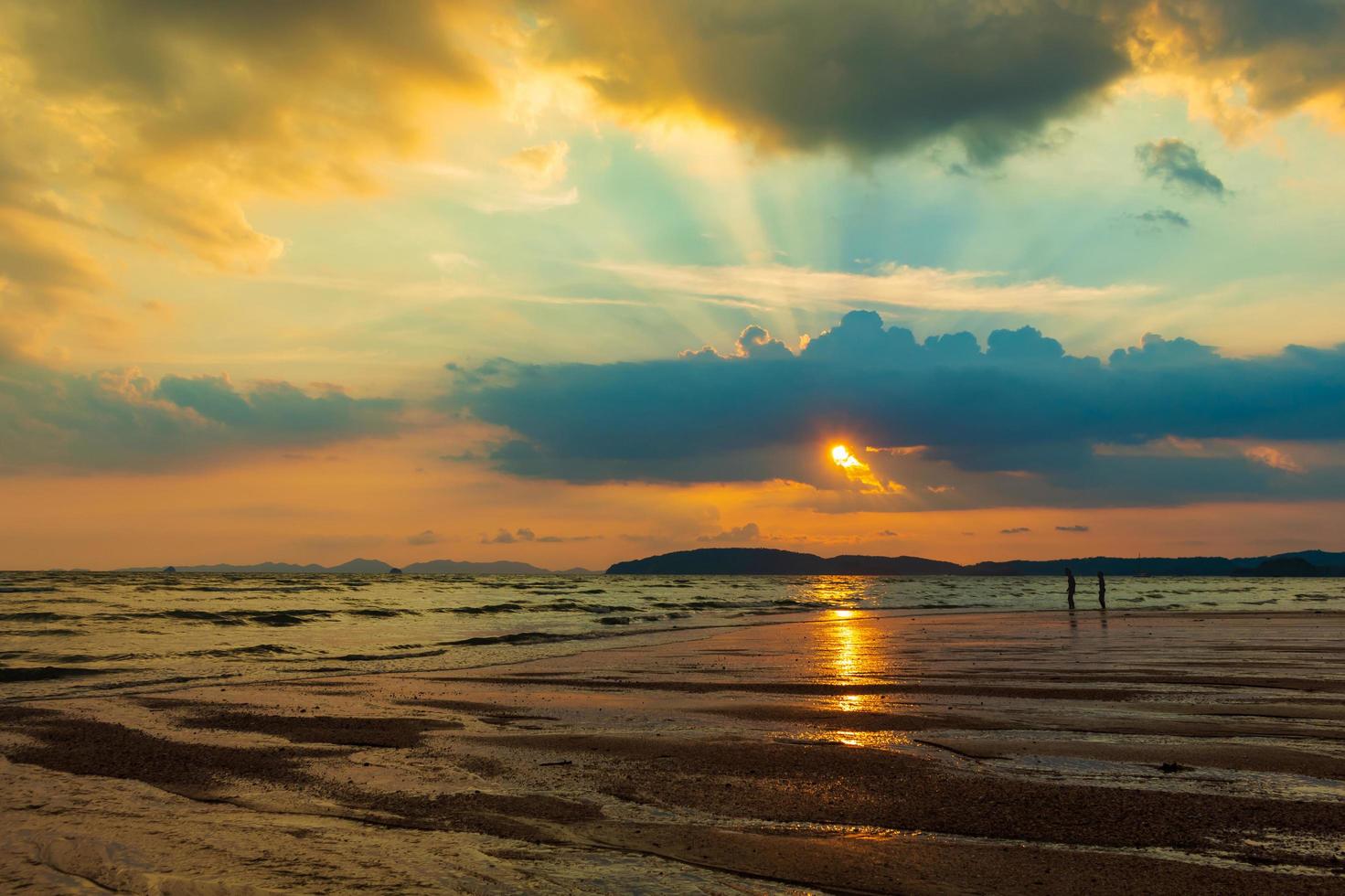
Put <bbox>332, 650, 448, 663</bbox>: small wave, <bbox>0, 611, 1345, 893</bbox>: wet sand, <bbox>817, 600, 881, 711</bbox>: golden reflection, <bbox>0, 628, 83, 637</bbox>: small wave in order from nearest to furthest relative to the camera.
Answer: <bbox>0, 611, 1345, 893</bbox>: wet sand
<bbox>817, 600, 881, 711</bbox>: golden reflection
<bbox>332, 650, 448, 663</bbox>: small wave
<bbox>0, 628, 83, 637</bbox>: small wave

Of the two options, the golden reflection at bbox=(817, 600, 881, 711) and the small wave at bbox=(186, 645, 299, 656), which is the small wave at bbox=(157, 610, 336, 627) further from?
the golden reflection at bbox=(817, 600, 881, 711)

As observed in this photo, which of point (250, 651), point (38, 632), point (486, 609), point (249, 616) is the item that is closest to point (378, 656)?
point (250, 651)

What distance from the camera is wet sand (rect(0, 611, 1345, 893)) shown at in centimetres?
638

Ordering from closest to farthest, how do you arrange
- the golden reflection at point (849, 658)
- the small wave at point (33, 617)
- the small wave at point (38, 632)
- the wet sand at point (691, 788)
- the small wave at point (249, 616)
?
the wet sand at point (691, 788)
the golden reflection at point (849, 658)
the small wave at point (38, 632)
the small wave at point (33, 617)
the small wave at point (249, 616)

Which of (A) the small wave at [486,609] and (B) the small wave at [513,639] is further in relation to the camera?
(A) the small wave at [486,609]

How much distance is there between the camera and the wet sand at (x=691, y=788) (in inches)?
251

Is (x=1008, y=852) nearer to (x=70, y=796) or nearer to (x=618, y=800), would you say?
(x=618, y=800)

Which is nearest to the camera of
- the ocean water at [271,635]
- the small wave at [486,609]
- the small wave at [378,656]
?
the ocean water at [271,635]

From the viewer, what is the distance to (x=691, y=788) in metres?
9.05

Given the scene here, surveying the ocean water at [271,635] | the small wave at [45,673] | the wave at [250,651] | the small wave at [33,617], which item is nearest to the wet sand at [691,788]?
the small wave at [45,673]

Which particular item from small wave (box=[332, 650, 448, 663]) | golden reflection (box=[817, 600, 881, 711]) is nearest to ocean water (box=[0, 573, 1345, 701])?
small wave (box=[332, 650, 448, 663])

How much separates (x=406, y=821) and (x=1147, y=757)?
807cm

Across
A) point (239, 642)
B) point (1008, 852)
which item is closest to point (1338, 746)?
point (1008, 852)

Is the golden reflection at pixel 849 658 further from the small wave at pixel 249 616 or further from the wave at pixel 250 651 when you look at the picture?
the small wave at pixel 249 616
